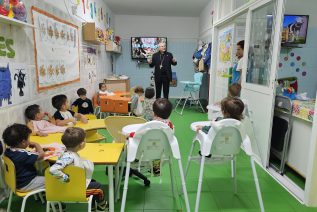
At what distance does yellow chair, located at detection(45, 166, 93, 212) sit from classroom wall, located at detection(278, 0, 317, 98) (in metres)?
3.67

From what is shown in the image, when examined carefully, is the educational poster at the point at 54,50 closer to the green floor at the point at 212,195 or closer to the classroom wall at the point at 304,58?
→ the green floor at the point at 212,195

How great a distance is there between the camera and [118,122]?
7.89 ft

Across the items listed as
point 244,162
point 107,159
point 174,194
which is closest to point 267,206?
point 174,194

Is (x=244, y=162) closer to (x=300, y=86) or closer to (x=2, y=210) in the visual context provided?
(x=300, y=86)

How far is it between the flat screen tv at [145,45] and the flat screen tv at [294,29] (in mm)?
4971

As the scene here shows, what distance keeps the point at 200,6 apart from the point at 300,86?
401cm

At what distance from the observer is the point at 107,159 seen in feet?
5.72

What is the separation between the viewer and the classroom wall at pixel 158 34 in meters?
8.48

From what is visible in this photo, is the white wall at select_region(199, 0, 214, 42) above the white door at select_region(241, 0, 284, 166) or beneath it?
above

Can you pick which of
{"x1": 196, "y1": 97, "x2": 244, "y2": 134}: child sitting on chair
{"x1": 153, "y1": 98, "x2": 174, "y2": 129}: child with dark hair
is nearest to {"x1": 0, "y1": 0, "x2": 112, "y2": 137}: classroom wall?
{"x1": 153, "y1": 98, "x2": 174, "y2": 129}: child with dark hair

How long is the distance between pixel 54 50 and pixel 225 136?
2.56 metres

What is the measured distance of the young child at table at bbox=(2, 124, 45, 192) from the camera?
1702mm

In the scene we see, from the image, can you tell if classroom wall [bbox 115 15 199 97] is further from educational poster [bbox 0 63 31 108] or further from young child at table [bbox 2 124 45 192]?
Answer: young child at table [bbox 2 124 45 192]

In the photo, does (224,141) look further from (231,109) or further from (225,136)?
(231,109)
